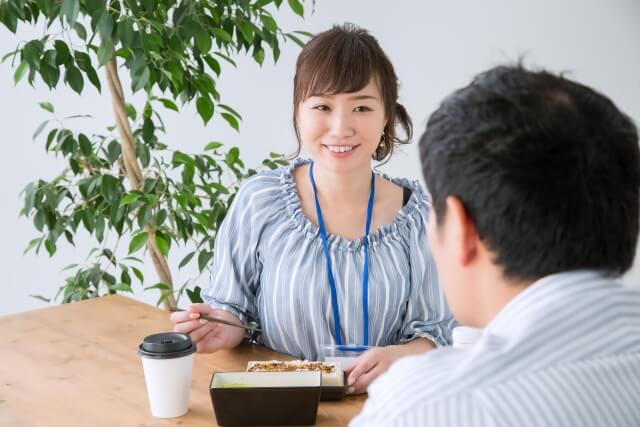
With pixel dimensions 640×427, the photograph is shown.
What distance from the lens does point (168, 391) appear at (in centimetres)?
159

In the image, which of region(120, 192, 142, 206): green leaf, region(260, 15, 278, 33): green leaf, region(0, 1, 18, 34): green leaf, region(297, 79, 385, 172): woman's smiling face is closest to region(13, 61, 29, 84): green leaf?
region(0, 1, 18, 34): green leaf

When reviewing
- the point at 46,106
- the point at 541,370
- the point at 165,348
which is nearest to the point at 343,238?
the point at 165,348

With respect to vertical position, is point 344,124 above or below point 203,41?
below

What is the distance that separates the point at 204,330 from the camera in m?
1.91

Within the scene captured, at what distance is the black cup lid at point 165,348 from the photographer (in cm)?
157

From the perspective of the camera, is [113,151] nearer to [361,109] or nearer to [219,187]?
[219,187]

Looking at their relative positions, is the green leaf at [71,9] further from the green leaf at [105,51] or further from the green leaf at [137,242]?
the green leaf at [137,242]

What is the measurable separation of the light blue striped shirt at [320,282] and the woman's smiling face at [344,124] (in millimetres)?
170

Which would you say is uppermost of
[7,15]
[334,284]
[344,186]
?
[7,15]

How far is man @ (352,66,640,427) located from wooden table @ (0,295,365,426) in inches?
29.5

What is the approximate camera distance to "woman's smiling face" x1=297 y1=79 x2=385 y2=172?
80.4 inches

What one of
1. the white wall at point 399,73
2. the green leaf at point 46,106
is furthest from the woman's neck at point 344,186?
the white wall at point 399,73

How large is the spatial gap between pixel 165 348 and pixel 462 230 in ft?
2.69

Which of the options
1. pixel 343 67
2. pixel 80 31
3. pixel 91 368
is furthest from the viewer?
pixel 80 31
